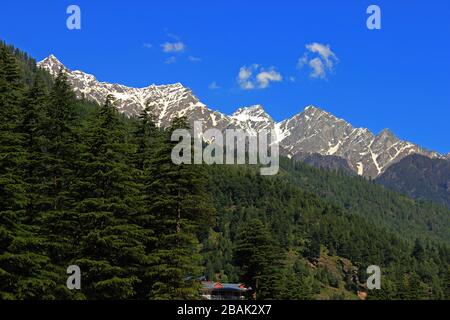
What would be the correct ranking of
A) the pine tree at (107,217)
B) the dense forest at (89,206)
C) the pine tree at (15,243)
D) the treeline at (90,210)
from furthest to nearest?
the pine tree at (107,217) → the dense forest at (89,206) → the treeline at (90,210) → the pine tree at (15,243)

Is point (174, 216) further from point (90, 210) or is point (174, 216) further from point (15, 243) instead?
point (15, 243)

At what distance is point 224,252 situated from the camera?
7830 inches

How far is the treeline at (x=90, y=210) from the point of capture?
3238cm

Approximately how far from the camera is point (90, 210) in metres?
36.4

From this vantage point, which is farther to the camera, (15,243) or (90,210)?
(90,210)

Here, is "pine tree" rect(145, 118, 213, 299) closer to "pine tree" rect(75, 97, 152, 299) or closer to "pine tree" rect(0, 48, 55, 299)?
"pine tree" rect(75, 97, 152, 299)

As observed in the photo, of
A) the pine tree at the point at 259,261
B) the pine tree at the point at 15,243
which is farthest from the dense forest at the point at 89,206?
the pine tree at the point at 259,261

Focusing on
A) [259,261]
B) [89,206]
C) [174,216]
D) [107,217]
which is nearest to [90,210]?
[89,206]

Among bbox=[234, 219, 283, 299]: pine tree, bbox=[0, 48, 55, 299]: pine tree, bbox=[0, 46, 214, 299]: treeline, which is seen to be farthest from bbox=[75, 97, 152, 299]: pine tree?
bbox=[234, 219, 283, 299]: pine tree

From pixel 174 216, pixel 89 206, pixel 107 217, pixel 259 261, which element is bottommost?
pixel 259 261

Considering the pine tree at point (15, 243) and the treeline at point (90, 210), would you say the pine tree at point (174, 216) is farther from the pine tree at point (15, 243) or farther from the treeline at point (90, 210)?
the pine tree at point (15, 243)
